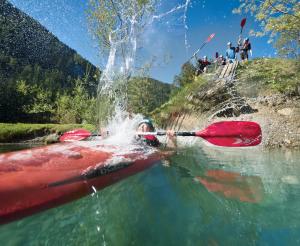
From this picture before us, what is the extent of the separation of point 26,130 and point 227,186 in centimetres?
1563

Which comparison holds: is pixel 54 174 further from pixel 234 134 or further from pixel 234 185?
pixel 234 134

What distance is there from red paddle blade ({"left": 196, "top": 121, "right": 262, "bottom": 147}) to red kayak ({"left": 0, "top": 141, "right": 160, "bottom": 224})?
5.32 feet

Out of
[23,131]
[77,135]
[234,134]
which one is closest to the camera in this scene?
Answer: [234,134]

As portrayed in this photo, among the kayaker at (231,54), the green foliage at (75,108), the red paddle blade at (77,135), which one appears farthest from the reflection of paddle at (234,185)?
the green foliage at (75,108)

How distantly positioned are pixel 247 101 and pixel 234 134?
Answer: 32.0 feet

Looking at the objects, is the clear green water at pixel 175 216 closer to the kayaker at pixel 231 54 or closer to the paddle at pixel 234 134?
the paddle at pixel 234 134

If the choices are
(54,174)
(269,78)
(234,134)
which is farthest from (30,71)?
(54,174)

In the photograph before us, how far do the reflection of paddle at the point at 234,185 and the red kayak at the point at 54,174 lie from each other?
1.28 metres

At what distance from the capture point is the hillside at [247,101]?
1152cm

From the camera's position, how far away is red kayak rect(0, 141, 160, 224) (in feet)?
9.49

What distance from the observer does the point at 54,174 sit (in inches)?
133

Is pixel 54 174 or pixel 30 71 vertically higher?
pixel 30 71

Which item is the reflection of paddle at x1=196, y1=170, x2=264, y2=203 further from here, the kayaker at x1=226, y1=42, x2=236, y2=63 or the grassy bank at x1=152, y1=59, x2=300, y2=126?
the kayaker at x1=226, y1=42, x2=236, y2=63

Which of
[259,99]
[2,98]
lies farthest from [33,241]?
[2,98]
